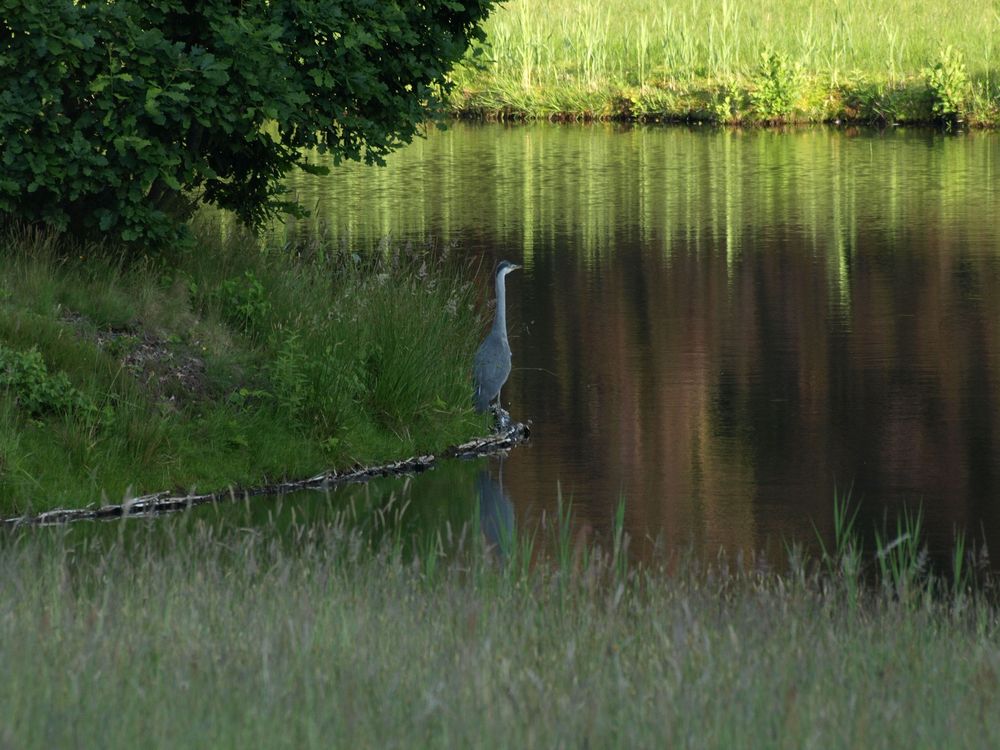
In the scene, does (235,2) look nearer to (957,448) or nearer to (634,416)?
(634,416)

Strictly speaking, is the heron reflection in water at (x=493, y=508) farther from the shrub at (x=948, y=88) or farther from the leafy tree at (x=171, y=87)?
the shrub at (x=948, y=88)

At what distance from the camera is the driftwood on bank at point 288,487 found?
11.7 m

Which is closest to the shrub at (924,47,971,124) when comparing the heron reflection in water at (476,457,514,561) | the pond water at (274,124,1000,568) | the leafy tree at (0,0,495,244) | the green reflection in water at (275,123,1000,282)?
the green reflection in water at (275,123,1000,282)

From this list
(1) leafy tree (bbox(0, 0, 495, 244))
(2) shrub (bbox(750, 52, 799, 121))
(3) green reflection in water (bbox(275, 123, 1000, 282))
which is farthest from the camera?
(2) shrub (bbox(750, 52, 799, 121))

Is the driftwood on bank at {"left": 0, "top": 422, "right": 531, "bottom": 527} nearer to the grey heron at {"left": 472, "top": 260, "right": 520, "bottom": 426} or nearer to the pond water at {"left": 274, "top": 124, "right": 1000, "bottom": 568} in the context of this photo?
the pond water at {"left": 274, "top": 124, "right": 1000, "bottom": 568}

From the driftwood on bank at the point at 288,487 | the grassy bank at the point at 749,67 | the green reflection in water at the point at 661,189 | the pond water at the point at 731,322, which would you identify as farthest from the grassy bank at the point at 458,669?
the grassy bank at the point at 749,67

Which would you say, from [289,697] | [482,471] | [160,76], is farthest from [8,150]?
[289,697]

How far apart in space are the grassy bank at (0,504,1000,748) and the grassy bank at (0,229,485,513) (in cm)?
394

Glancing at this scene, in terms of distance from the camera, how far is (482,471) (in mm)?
13539

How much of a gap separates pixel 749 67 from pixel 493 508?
33.3 m

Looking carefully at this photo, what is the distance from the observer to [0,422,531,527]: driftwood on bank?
38.3ft

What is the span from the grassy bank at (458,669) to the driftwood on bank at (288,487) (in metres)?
2.91

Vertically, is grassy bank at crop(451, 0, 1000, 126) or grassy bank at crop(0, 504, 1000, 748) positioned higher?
grassy bank at crop(451, 0, 1000, 126)

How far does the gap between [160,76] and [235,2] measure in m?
1.08
